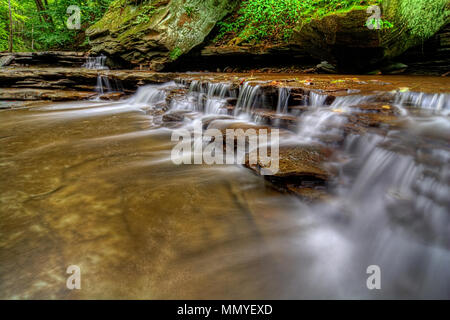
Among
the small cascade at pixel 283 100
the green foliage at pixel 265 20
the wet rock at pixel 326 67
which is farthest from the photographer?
the green foliage at pixel 265 20

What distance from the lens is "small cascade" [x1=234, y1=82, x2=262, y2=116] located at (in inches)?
204

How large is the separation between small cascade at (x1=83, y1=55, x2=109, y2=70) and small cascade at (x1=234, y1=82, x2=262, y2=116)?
29.9 feet

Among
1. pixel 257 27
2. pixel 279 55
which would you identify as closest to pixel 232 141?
pixel 279 55

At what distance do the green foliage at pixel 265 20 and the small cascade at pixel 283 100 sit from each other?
13.8 ft

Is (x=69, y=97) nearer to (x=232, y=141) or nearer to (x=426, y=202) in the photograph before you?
(x=232, y=141)

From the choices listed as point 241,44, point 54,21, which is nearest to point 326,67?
point 241,44

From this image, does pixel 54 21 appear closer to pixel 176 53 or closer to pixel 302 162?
pixel 176 53

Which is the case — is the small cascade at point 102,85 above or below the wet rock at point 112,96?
above

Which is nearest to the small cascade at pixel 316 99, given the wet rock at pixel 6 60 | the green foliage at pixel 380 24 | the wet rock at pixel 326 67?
the green foliage at pixel 380 24

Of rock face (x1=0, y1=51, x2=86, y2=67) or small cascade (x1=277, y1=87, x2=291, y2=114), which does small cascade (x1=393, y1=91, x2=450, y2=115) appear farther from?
rock face (x1=0, y1=51, x2=86, y2=67)

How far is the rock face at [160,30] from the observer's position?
31.1 feet

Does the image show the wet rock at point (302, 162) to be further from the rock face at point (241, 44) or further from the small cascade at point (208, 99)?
the rock face at point (241, 44)

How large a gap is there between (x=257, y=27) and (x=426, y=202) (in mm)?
8711
